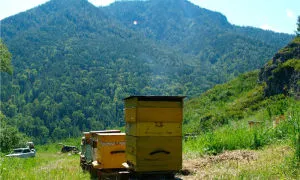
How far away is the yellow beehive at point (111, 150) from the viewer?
377 inches

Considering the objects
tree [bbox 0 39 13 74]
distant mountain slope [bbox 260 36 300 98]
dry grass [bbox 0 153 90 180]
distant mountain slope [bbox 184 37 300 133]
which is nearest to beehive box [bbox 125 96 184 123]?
dry grass [bbox 0 153 90 180]

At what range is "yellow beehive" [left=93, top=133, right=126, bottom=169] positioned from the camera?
9578mm

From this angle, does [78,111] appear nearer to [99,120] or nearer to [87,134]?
[99,120]

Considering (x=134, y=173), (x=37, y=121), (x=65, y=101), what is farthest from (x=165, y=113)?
(x=65, y=101)

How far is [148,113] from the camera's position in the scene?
8.19 meters

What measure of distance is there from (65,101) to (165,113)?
165m

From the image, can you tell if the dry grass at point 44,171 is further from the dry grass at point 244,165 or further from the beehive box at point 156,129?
the dry grass at point 244,165

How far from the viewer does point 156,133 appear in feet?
26.9

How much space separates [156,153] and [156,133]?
43 cm

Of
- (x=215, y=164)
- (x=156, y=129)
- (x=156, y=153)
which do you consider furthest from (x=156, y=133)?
(x=215, y=164)

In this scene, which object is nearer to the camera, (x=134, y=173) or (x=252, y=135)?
(x=134, y=173)

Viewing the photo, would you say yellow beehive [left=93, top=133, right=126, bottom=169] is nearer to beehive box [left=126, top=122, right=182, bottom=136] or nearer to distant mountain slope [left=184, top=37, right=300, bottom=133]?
beehive box [left=126, top=122, right=182, bottom=136]

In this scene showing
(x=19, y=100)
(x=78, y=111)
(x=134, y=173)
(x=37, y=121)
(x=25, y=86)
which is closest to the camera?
(x=134, y=173)

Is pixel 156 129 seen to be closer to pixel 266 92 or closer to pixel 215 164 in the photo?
pixel 215 164
